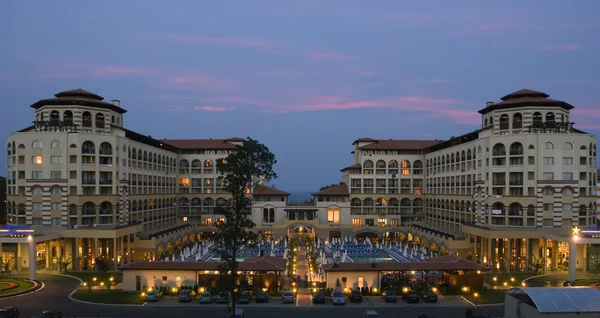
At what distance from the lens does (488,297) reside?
49.0m

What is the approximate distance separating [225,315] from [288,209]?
61070 mm

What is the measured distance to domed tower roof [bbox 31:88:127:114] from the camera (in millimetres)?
71875

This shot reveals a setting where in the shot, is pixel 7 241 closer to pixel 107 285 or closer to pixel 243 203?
pixel 107 285

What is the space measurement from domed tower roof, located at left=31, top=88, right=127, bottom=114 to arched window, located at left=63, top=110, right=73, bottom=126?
4.01 ft

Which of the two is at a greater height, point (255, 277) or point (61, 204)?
point (61, 204)

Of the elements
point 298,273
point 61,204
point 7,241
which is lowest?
point 298,273

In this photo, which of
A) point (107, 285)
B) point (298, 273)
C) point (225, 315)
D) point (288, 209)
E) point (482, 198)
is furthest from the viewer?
point (288, 209)

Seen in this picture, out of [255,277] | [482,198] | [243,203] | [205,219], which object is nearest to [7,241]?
[255,277]

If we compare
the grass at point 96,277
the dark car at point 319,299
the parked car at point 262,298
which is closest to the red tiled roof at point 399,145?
the grass at point 96,277

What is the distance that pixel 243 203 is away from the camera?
139 feet

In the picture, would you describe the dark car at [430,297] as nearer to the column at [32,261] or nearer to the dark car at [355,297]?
the dark car at [355,297]

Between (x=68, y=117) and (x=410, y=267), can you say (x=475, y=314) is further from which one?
(x=68, y=117)

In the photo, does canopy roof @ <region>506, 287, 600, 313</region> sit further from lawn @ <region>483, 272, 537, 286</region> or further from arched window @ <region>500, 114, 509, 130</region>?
arched window @ <region>500, 114, 509, 130</region>

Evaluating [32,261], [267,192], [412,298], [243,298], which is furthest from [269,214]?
[412,298]
